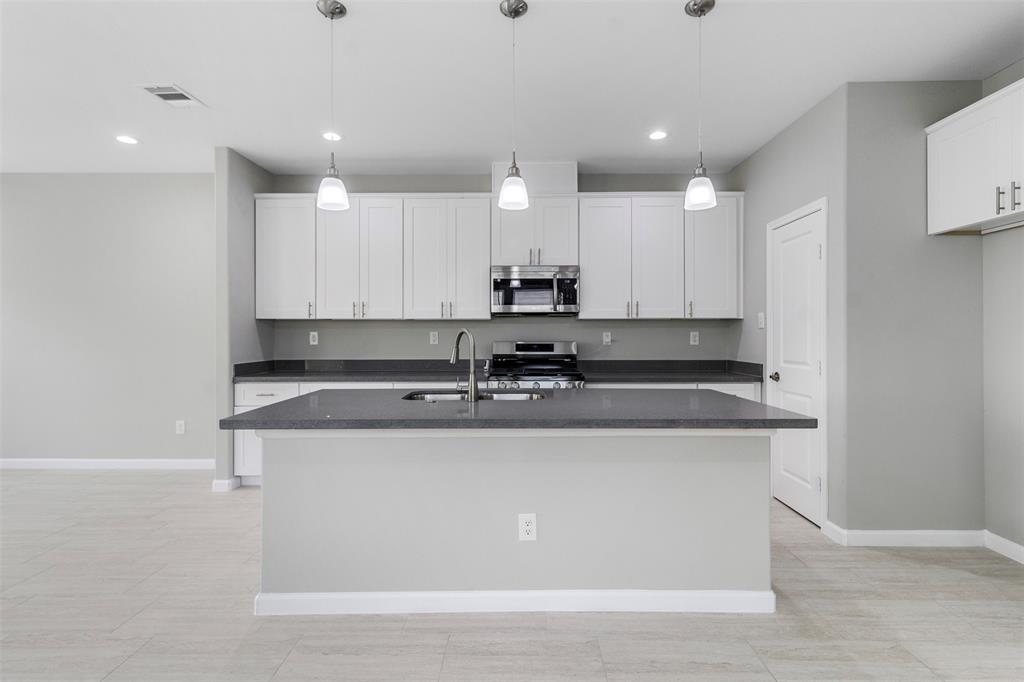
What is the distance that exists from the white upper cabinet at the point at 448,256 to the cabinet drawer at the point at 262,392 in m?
1.15

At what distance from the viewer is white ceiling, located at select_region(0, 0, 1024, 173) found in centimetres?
239

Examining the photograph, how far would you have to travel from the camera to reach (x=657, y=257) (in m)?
4.40

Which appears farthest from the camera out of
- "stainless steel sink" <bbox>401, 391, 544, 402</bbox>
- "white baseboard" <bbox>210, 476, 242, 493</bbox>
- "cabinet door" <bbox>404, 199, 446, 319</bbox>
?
"cabinet door" <bbox>404, 199, 446, 319</bbox>

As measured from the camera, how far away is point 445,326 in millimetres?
4742

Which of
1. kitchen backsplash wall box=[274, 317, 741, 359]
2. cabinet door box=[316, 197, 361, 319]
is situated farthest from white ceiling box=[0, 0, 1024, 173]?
kitchen backsplash wall box=[274, 317, 741, 359]

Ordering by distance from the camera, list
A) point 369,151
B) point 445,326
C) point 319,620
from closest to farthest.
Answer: point 319,620 < point 369,151 < point 445,326

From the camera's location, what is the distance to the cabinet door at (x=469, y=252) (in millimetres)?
4422

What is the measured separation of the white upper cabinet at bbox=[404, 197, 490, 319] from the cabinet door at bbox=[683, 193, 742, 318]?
1730 millimetres

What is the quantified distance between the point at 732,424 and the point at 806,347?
187cm

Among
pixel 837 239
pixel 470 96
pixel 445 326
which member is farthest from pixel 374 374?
pixel 837 239

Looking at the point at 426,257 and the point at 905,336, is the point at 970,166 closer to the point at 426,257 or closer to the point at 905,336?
the point at 905,336

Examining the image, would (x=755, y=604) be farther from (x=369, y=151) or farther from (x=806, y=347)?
(x=369, y=151)

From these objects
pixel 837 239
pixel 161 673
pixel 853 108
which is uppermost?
pixel 853 108

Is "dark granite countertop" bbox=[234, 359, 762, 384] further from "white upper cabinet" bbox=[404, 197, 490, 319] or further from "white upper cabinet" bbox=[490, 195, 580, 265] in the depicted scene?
"white upper cabinet" bbox=[490, 195, 580, 265]
